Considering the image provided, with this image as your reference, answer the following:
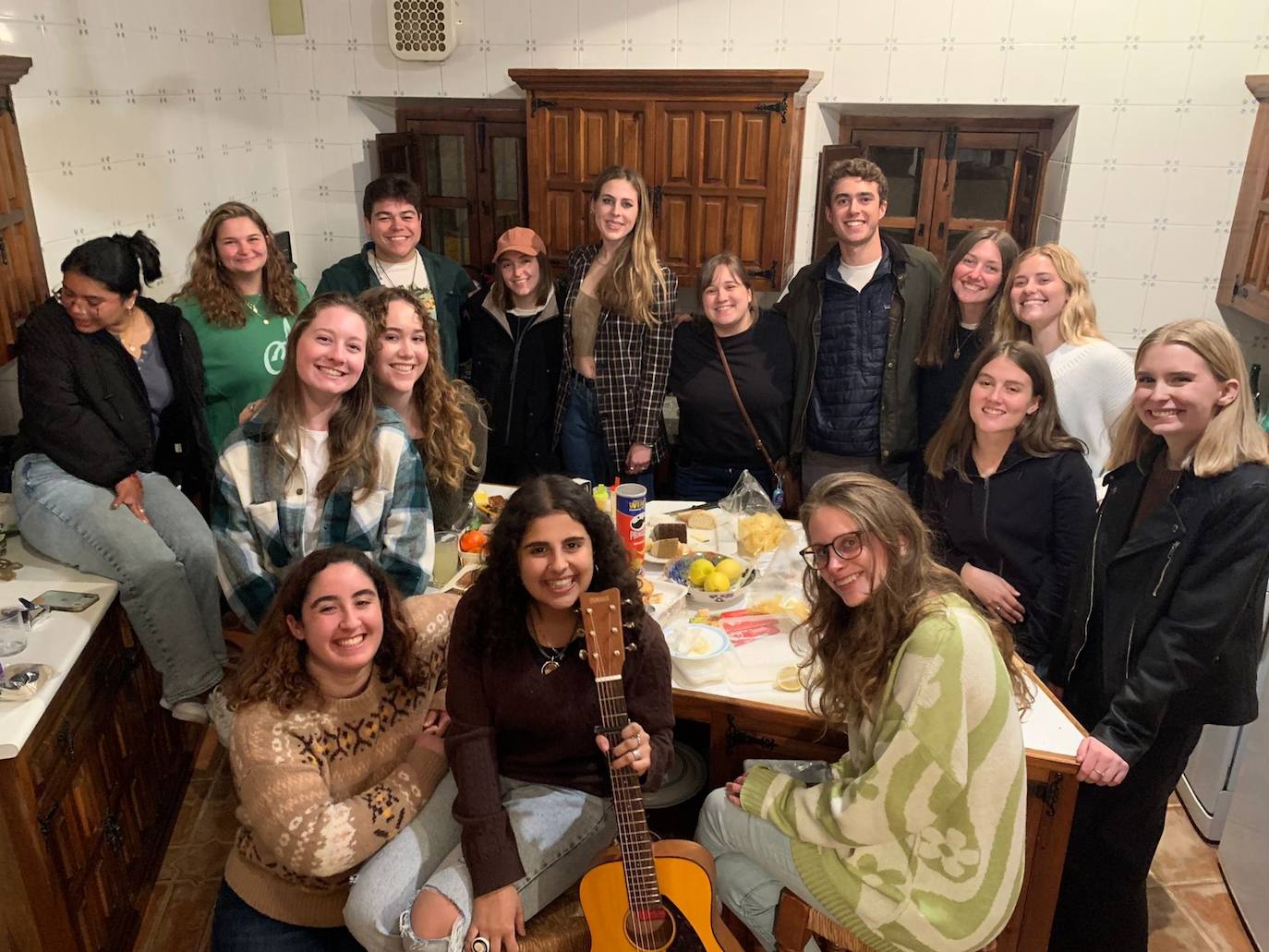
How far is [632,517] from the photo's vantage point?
255cm

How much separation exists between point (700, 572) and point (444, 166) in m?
3.09

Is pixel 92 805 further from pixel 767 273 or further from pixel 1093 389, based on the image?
pixel 767 273

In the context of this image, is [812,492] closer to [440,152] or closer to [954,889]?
[954,889]

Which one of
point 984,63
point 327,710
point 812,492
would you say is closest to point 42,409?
point 327,710

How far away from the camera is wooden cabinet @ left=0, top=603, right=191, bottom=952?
1991 mm

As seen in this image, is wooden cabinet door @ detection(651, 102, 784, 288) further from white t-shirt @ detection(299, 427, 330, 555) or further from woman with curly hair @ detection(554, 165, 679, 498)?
white t-shirt @ detection(299, 427, 330, 555)

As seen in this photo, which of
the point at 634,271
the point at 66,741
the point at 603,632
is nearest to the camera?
the point at 603,632

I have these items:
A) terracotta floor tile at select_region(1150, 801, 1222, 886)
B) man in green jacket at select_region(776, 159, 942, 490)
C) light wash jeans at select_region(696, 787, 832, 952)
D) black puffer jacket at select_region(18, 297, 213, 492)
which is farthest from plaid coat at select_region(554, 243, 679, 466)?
terracotta floor tile at select_region(1150, 801, 1222, 886)

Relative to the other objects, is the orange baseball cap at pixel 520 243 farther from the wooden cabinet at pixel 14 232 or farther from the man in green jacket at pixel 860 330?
the wooden cabinet at pixel 14 232

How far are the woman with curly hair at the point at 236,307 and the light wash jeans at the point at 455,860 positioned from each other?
4.99 feet

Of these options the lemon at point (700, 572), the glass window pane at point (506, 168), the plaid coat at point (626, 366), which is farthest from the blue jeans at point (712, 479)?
the glass window pane at point (506, 168)

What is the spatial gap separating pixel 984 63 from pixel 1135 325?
123cm

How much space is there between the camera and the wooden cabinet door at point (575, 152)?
3.98 meters

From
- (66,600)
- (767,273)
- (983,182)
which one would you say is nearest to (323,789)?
(66,600)
